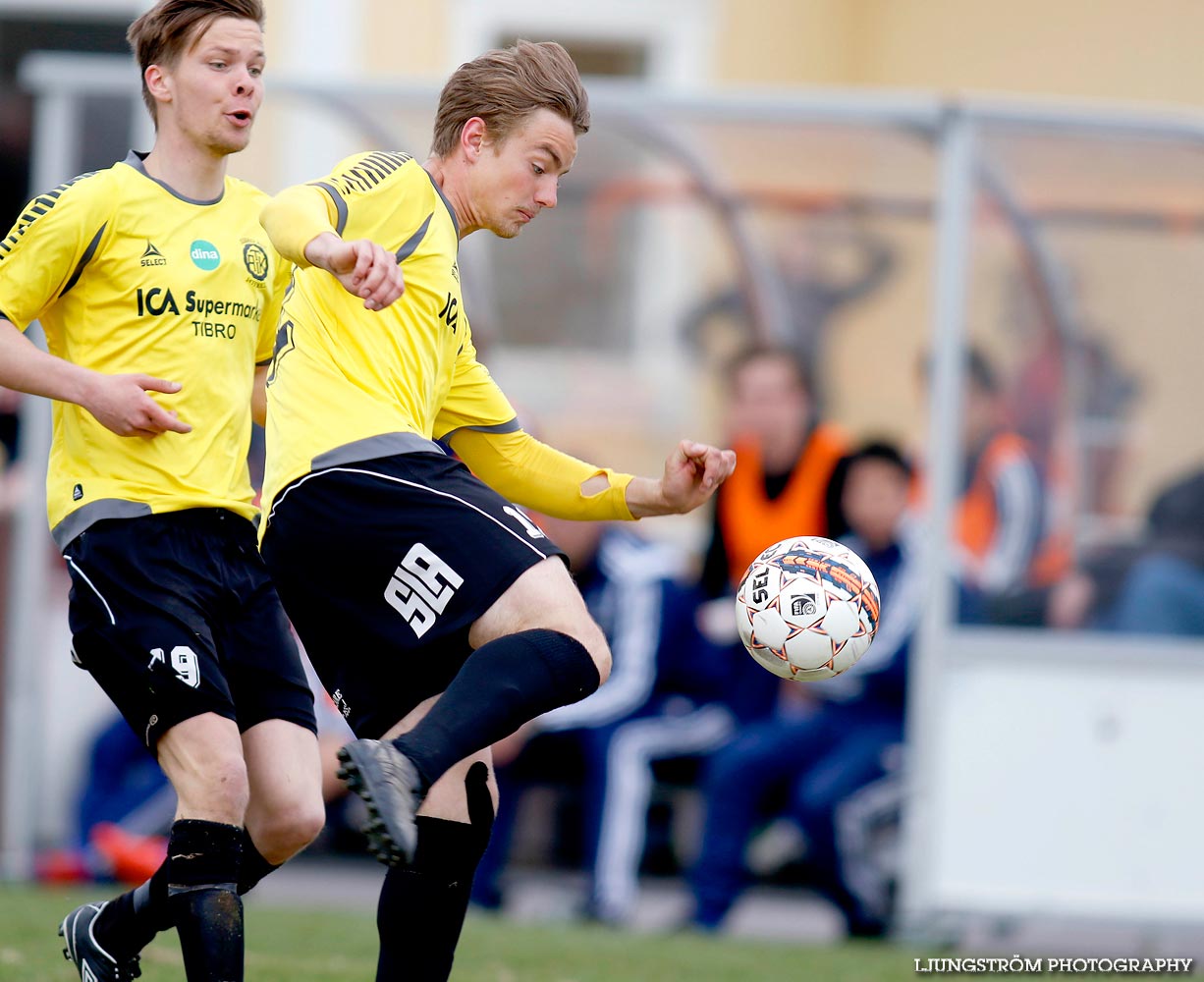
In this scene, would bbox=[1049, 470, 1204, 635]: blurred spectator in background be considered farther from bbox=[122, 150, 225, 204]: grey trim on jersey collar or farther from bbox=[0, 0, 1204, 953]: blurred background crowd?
bbox=[122, 150, 225, 204]: grey trim on jersey collar

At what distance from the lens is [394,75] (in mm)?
10781

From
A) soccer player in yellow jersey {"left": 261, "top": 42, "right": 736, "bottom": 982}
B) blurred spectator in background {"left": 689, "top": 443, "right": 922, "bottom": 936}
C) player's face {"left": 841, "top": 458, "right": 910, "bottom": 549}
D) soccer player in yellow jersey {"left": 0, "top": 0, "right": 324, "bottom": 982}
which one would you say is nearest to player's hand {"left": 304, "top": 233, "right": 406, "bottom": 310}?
soccer player in yellow jersey {"left": 261, "top": 42, "right": 736, "bottom": 982}

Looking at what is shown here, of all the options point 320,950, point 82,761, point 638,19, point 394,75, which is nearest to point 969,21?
point 638,19

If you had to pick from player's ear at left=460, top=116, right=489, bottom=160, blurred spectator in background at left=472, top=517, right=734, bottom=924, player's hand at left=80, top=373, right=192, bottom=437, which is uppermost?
player's ear at left=460, top=116, right=489, bottom=160

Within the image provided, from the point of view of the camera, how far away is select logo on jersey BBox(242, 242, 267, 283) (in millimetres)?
4098

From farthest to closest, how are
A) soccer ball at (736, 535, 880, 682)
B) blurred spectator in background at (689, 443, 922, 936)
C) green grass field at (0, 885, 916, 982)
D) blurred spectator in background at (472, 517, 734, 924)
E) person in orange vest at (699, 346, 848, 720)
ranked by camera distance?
person in orange vest at (699, 346, 848, 720) → blurred spectator in background at (472, 517, 734, 924) → blurred spectator in background at (689, 443, 922, 936) → green grass field at (0, 885, 916, 982) → soccer ball at (736, 535, 880, 682)

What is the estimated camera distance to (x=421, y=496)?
3.51m

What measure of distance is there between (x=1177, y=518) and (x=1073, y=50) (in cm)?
515

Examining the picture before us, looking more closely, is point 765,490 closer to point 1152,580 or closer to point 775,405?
point 775,405

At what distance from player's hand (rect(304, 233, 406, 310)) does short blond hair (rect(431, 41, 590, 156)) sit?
0.60 metres

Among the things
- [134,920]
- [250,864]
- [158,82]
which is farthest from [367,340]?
[134,920]

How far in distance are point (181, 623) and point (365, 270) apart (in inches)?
39.3

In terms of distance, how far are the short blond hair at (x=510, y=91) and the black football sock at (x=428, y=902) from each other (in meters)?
1.45

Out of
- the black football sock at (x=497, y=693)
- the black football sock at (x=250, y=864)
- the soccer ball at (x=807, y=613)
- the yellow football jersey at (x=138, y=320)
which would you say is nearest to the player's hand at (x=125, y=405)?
the yellow football jersey at (x=138, y=320)
